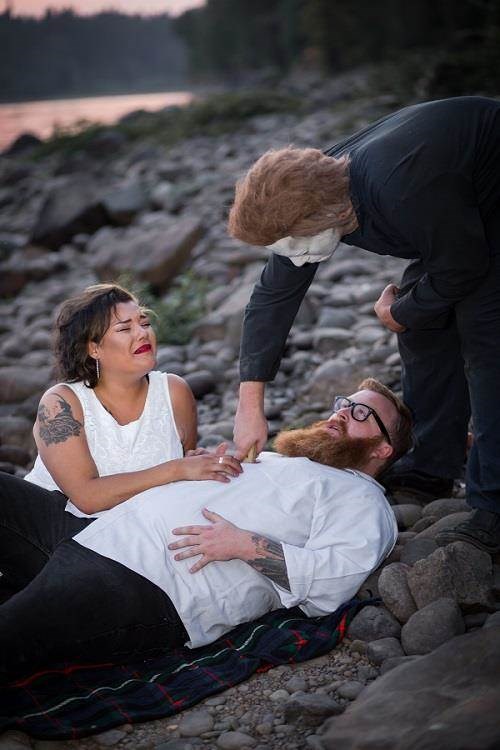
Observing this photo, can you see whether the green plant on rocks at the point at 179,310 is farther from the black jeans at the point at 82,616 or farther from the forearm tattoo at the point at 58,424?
the black jeans at the point at 82,616

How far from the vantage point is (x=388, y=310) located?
149 inches

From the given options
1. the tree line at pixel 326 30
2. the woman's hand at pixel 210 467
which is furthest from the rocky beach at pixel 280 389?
the tree line at pixel 326 30

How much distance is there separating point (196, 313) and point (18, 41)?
204 feet

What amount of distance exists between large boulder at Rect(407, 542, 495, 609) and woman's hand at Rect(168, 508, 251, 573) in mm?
657

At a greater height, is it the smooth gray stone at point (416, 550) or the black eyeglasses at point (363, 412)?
the black eyeglasses at point (363, 412)

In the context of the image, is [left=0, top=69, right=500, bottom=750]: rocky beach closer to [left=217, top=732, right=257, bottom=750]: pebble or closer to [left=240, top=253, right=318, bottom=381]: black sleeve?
[left=217, top=732, right=257, bottom=750]: pebble

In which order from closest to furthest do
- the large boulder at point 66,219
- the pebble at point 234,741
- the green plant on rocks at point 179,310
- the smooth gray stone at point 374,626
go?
the pebble at point 234,741
the smooth gray stone at point 374,626
the green plant on rocks at point 179,310
the large boulder at point 66,219

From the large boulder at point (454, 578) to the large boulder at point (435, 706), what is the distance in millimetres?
626

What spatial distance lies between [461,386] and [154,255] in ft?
19.5

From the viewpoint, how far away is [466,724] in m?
2.18

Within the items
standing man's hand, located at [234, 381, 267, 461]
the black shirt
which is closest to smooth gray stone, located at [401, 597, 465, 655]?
standing man's hand, located at [234, 381, 267, 461]

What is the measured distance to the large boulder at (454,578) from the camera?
3297mm

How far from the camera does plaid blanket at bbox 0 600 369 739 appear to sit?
2939mm

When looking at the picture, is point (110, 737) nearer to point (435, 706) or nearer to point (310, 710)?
point (310, 710)
